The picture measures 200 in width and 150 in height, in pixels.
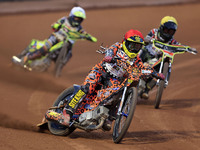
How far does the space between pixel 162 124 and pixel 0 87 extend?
18.0 ft

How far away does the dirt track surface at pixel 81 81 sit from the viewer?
9883mm

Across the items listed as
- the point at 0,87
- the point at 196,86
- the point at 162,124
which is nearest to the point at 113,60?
the point at 162,124

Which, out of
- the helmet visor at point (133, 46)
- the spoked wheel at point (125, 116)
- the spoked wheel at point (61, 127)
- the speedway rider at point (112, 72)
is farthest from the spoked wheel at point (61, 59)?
the spoked wheel at point (125, 116)

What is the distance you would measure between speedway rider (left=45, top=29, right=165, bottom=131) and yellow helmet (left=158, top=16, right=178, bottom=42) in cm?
490

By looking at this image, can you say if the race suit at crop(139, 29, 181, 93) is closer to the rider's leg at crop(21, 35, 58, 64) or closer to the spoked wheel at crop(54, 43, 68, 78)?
the spoked wheel at crop(54, 43, 68, 78)

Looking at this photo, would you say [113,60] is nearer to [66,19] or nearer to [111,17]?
[66,19]

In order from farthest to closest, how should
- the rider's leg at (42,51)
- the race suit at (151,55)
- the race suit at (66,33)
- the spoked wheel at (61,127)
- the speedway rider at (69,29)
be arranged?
the rider's leg at (42,51) → the race suit at (66,33) → the speedway rider at (69,29) → the race suit at (151,55) → the spoked wheel at (61,127)

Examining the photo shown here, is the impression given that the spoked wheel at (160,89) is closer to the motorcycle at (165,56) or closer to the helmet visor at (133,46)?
the motorcycle at (165,56)

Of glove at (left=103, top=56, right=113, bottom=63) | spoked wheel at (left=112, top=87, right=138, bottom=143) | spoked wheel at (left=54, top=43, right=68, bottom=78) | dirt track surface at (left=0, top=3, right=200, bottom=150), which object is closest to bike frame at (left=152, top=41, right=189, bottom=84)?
dirt track surface at (left=0, top=3, right=200, bottom=150)

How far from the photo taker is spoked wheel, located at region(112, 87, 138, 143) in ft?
30.3

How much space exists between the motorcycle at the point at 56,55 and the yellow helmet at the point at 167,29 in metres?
3.61

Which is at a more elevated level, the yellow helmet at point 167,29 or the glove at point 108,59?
the yellow helmet at point 167,29

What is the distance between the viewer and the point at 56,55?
1831cm

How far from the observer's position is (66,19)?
1820 cm
